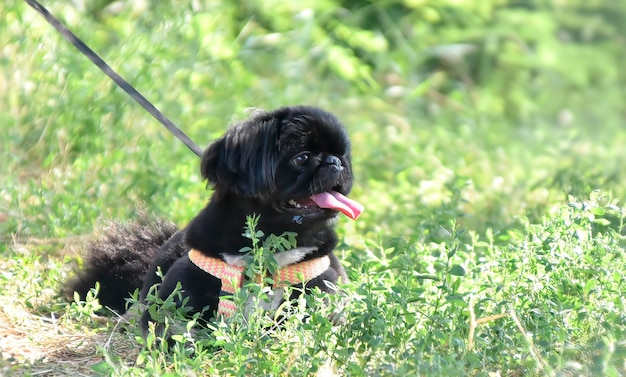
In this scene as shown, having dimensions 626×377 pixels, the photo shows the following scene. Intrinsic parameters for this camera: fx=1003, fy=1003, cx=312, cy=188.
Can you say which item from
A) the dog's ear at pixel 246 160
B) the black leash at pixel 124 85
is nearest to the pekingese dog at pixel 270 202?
the dog's ear at pixel 246 160

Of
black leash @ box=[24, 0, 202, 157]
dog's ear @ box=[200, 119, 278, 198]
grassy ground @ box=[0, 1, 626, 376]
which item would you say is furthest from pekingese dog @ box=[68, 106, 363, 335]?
black leash @ box=[24, 0, 202, 157]

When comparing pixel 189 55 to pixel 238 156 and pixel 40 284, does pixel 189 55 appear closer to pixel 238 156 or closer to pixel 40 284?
pixel 40 284

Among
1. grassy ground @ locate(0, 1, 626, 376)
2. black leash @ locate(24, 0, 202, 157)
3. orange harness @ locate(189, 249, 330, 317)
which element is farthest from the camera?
black leash @ locate(24, 0, 202, 157)

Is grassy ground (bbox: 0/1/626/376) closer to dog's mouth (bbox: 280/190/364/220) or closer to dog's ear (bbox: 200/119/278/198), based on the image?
dog's mouth (bbox: 280/190/364/220)

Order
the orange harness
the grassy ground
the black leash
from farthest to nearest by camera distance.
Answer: the black leash → the orange harness → the grassy ground

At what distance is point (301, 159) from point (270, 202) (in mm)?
166

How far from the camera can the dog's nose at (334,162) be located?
314 centimetres

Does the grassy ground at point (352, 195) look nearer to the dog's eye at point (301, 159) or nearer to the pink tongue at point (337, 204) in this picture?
the pink tongue at point (337, 204)

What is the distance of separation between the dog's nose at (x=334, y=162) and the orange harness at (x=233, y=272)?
322 mm

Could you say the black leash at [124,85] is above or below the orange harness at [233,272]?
above

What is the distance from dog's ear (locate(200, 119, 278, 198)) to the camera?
307 cm

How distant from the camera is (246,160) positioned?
309 cm

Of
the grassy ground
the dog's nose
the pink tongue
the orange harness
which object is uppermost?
the dog's nose

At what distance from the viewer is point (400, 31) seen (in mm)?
8156
